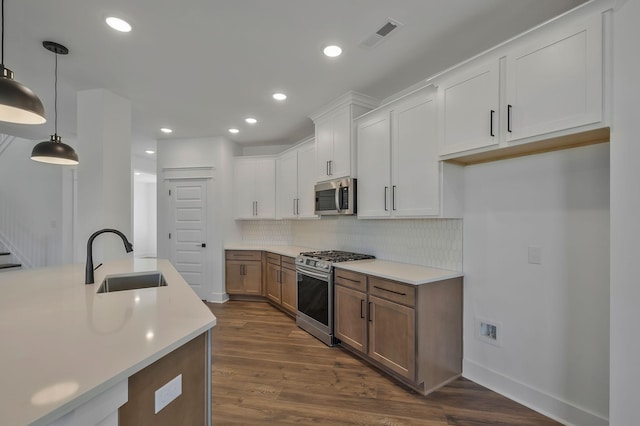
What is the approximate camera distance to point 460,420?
2.04 meters

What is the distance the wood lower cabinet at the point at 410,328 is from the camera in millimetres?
2314

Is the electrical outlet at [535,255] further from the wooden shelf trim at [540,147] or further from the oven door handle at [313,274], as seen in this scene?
the oven door handle at [313,274]

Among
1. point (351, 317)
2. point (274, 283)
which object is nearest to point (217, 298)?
point (274, 283)

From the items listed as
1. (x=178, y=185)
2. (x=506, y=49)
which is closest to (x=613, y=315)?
(x=506, y=49)

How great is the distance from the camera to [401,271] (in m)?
2.64

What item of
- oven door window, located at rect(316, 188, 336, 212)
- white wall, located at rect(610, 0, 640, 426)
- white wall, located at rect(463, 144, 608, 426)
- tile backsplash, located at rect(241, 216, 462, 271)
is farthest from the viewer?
oven door window, located at rect(316, 188, 336, 212)

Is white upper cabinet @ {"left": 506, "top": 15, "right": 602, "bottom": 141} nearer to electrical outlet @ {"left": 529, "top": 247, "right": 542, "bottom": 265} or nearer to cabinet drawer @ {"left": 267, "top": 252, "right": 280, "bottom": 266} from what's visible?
electrical outlet @ {"left": 529, "top": 247, "right": 542, "bottom": 265}

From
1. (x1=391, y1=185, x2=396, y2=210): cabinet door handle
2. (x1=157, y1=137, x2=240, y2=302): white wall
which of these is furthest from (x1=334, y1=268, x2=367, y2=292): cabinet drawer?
(x1=157, y1=137, x2=240, y2=302): white wall

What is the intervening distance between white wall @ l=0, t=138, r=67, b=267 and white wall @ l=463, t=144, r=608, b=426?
6.95 meters

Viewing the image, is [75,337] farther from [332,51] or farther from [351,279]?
[332,51]

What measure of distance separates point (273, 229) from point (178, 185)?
182 cm

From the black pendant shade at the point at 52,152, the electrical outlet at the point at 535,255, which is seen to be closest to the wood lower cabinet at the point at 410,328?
the electrical outlet at the point at 535,255

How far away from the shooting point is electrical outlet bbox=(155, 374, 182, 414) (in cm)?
103

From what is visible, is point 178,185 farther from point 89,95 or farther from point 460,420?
point 460,420
